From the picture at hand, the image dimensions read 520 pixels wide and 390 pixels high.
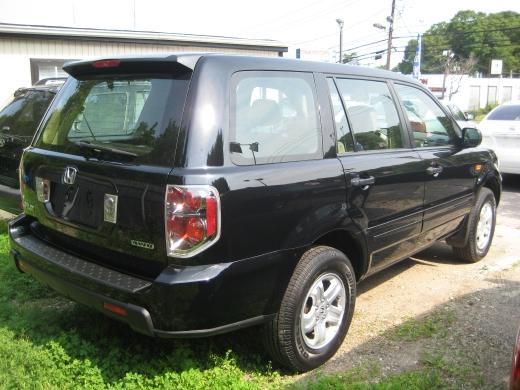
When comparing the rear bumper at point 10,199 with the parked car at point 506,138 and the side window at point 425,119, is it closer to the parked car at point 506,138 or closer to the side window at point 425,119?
the side window at point 425,119

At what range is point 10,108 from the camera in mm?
5887

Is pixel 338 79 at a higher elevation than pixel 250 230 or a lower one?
higher

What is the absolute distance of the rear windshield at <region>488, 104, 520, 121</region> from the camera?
9.51 meters

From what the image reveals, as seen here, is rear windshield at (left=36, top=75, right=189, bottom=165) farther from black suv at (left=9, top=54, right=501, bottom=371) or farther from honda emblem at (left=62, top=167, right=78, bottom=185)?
honda emblem at (left=62, top=167, right=78, bottom=185)

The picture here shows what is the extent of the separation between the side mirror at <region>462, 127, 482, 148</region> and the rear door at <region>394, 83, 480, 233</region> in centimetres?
5

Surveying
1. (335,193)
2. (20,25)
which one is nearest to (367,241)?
(335,193)

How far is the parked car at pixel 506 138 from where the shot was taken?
9055 mm

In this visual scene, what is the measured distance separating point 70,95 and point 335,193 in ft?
5.96

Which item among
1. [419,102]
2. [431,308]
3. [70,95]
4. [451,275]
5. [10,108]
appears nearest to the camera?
[70,95]

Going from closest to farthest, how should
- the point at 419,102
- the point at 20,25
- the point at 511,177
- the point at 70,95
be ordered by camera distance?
the point at 70,95 < the point at 419,102 < the point at 511,177 < the point at 20,25

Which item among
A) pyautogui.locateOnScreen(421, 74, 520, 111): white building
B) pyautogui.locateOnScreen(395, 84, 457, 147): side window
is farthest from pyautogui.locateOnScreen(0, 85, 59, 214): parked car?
pyautogui.locateOnScreen(421, 74, 520, 111): white building

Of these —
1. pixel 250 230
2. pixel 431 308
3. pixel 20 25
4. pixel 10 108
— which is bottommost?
pixel 431 308

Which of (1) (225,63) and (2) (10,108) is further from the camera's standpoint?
(2) (10,108)

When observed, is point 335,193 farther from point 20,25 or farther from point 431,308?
point 20,25
